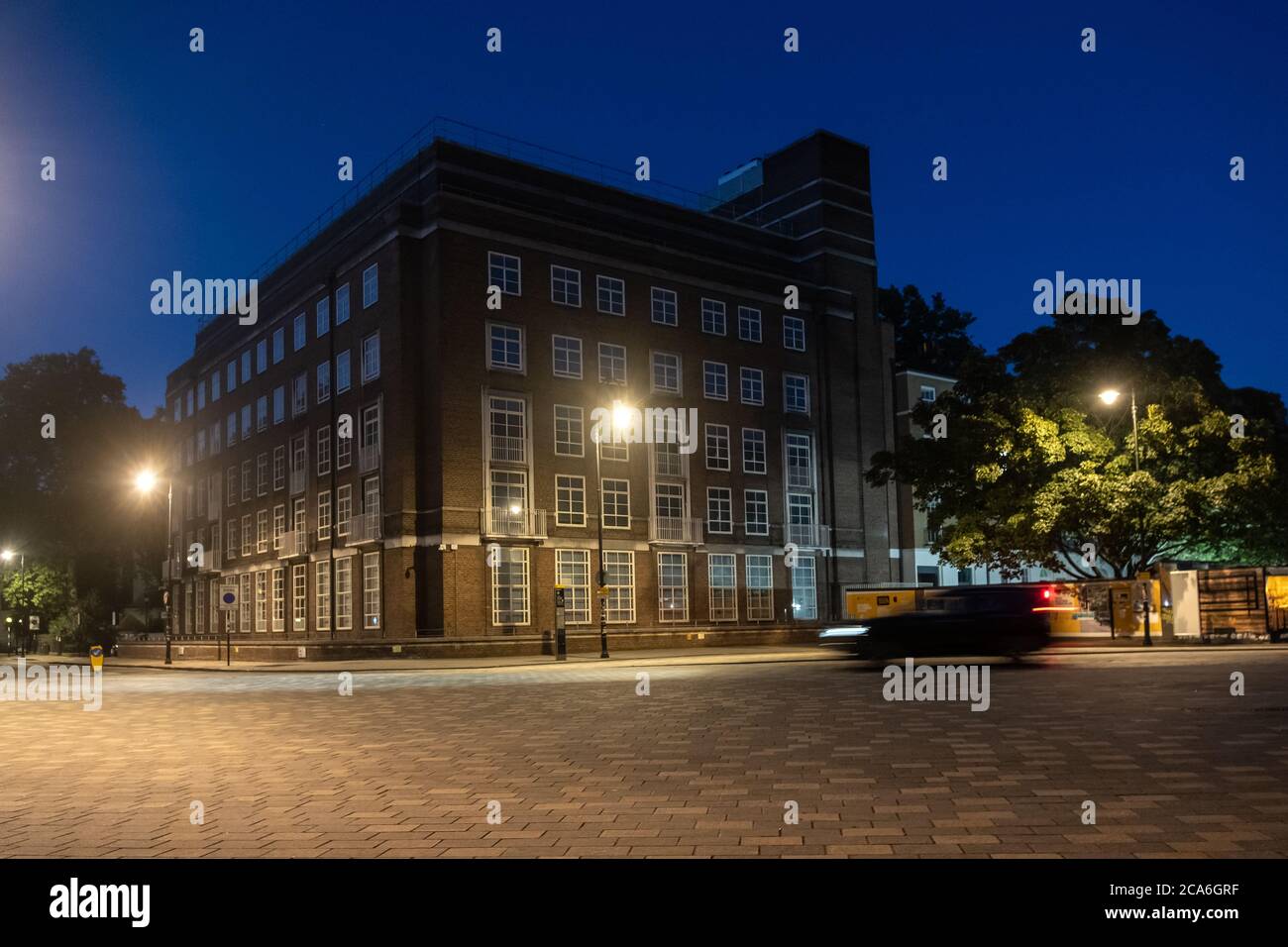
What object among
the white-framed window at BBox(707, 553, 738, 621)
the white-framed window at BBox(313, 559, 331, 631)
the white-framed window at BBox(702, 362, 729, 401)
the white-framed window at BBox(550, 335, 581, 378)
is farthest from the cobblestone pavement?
the white-framed window at BBox(702, 362, 729, 401)

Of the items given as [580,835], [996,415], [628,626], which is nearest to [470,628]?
[628,626]

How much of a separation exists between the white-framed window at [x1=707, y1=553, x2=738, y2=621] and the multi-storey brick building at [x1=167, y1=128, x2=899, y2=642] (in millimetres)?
144

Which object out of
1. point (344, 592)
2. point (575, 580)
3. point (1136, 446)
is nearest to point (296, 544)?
point (344, 592)

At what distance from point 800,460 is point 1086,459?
18.7 metres

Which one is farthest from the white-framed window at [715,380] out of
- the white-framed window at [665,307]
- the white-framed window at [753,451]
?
the white-framed window at [665,307]

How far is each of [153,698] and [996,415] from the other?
31953 mm

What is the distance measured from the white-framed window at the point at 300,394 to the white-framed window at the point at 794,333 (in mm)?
24426

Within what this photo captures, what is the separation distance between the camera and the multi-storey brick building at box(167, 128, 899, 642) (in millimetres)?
46750

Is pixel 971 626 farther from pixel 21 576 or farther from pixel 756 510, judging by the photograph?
pixel 21 576

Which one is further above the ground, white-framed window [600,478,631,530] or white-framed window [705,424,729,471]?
white-framed window [705,424,729,471]

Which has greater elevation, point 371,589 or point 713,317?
point 713,317

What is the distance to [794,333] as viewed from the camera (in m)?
59.6

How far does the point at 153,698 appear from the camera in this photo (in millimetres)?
22344

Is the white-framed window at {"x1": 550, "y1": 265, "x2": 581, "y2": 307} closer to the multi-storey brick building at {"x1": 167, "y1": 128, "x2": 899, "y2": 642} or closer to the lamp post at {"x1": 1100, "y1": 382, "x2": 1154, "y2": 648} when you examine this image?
the multi-storey brick building at {"x1": 167, "y1": 128, "x2": 899, "y2": 642}
